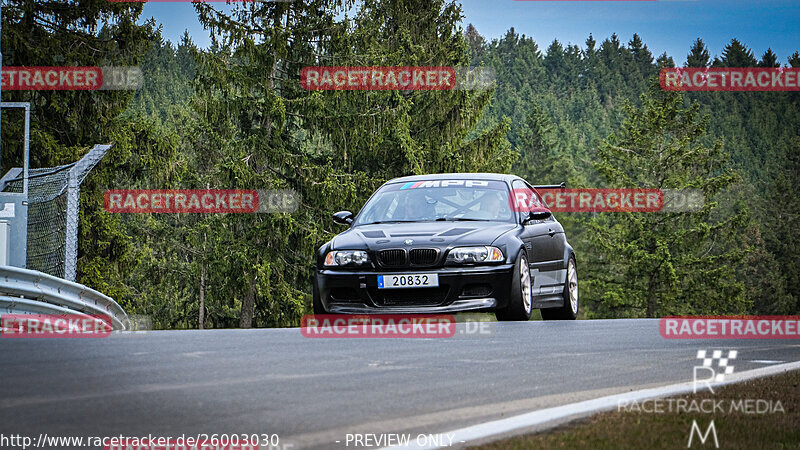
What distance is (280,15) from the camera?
3350 centimetres

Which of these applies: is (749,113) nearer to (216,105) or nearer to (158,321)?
(158,321)

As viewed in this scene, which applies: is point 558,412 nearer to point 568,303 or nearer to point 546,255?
point 546,255

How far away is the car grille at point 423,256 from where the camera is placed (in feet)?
36.6

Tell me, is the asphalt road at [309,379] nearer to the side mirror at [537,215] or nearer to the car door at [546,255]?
the car door at [546,255]

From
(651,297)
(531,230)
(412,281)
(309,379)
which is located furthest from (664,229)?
(309,379)

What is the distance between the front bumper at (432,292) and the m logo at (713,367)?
2.32 meters

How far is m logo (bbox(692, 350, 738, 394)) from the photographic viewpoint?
25.0 feet

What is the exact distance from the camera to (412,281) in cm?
1103

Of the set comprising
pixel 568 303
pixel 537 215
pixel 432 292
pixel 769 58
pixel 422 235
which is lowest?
pixel 568 303

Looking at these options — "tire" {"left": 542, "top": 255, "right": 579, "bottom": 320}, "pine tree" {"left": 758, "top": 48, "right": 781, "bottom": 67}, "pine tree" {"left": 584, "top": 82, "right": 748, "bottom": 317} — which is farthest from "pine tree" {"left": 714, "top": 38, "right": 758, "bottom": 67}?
"tire" {"left": 542, "top": 255, "right": 579, "bottom": 320}

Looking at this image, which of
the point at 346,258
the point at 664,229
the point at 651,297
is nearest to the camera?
the point at 346,258

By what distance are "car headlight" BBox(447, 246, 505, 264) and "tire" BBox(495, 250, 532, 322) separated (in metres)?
0.24

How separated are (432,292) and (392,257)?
0.54 m

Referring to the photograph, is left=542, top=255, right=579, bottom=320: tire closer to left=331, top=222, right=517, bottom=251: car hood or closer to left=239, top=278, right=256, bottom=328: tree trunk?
left=331, top=222, right=517, bottom=251: car hood
